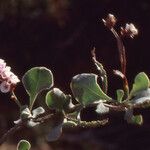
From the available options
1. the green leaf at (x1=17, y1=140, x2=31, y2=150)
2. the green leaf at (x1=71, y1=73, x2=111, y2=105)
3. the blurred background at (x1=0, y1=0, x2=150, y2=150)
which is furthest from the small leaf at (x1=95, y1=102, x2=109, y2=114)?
the blurred background at (x1=0, y1=0, x2=150, y2=150)

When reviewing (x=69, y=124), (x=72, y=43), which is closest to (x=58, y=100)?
(x=69, y=124)

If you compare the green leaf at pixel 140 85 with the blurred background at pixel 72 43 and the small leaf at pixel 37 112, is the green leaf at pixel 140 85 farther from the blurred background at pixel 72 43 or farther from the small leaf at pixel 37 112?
the blurred background at pixel 72 43

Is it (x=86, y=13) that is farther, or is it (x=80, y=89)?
(x=86, y=13)

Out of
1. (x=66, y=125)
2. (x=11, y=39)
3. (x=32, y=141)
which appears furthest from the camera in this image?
(x=11, y=39)

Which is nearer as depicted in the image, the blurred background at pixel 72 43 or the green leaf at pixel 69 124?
the green leaf at pixel 69 124

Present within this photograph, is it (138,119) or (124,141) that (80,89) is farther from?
(124,141)

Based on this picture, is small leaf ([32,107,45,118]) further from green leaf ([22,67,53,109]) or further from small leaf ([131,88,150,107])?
small leaf ([131,88,150,107])

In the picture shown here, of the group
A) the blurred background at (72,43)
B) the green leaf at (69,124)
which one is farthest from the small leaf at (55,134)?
the blurred background at (72,43)

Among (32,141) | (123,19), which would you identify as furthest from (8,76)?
(123,19)
